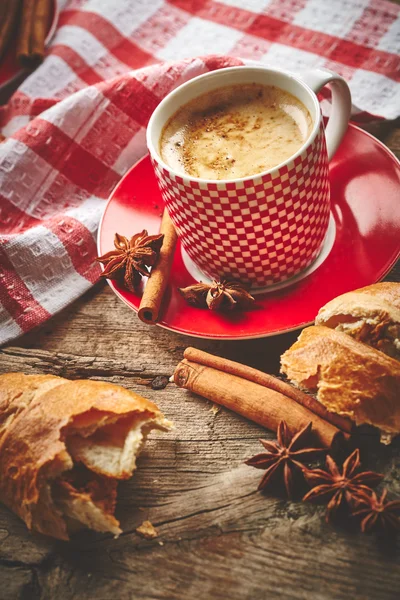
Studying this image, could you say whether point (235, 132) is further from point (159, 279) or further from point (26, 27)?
point (26, 27)

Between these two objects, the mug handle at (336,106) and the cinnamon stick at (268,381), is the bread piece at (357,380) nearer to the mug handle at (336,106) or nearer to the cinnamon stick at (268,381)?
the cinnamon stick at (268,381)

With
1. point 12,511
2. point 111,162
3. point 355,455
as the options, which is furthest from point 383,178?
point 12,511

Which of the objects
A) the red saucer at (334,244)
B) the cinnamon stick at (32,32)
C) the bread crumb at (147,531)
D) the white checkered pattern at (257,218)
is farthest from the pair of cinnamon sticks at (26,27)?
the bread crumb at (147,531)

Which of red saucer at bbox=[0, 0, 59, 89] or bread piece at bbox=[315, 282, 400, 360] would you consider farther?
red saucer at bbox=[0, 0, 59, 89]

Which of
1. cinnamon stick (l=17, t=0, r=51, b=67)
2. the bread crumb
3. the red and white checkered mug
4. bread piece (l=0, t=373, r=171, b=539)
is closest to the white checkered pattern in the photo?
the red and white checkered mug

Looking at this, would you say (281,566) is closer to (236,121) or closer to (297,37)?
(236,121)

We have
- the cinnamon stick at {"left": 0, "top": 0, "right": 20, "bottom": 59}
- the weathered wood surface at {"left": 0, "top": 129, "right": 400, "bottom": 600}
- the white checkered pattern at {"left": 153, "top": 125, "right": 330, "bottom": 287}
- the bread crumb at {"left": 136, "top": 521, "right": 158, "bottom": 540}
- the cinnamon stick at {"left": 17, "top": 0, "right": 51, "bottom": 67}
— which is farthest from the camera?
the cinnamon stick at {"left": 0, "top": 0, "right": 20, "bottom": 59}

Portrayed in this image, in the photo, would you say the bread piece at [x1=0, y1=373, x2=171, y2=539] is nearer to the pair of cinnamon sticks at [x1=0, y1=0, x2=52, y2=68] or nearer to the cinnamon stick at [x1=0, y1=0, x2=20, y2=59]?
the pair of cinnamon sticks at [x1=0, y1=0, x2=52, y2=68]
